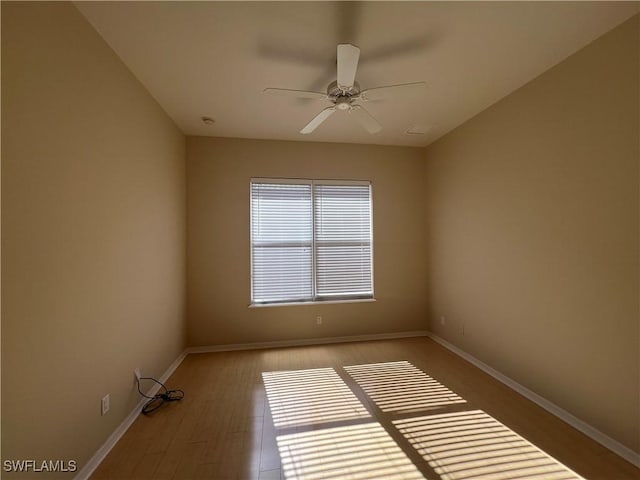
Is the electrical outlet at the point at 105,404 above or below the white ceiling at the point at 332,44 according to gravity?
below

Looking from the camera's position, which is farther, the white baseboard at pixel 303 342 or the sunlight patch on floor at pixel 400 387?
the white baseboard at pixel 303 342

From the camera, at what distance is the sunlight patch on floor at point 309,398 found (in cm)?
221

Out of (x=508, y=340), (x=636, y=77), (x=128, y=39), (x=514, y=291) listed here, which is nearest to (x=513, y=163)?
(x=636, y=77)

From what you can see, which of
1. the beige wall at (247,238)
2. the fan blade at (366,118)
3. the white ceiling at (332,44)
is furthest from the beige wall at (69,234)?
the fan blade at (366,118)

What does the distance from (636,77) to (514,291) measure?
175cm

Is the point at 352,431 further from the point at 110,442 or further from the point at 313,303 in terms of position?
the point at 313,303

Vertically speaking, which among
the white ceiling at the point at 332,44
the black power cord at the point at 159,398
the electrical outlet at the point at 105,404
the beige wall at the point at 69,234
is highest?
the white ceiling at the point at 332,44

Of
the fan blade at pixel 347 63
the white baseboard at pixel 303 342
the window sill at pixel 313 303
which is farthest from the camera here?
the window sill at pixel 313 303

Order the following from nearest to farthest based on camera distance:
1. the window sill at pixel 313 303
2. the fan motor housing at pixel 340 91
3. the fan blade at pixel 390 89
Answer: the fan blade at pixel 390 89 → the fan motor housing at pixel 340 91 → the window sill at pixel 313 303

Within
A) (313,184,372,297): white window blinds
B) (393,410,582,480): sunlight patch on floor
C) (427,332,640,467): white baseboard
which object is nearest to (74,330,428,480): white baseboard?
(313,184,372,297): white window blinds

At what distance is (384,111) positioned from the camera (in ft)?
9.71

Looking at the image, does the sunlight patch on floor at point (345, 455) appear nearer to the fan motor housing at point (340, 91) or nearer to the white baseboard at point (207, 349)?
the white baseboard at point (207, 349)

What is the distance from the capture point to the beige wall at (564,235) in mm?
1788

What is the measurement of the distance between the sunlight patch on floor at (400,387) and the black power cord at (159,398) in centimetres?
168
